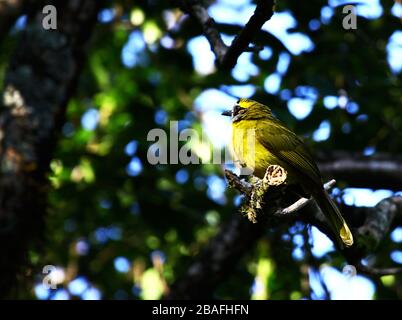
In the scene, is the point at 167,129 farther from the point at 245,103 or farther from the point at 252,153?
the point at 252,153

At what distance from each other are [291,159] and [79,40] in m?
2.42

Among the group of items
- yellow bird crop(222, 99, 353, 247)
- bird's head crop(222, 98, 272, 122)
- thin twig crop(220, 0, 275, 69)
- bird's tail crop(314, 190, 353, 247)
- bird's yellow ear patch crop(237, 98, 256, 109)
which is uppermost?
bird's yellow ear patch crop(237, 98, 256, 109)

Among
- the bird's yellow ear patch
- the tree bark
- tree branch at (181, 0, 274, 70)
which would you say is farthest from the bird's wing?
the tree bark

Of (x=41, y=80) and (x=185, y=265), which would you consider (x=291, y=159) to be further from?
(x=185, y=265)

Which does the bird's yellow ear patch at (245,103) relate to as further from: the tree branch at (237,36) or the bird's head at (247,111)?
the tree branch at (237,36)

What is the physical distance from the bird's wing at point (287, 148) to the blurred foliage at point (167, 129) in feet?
1.42

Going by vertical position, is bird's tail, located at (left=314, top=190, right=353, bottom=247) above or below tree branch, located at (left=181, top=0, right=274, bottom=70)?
below

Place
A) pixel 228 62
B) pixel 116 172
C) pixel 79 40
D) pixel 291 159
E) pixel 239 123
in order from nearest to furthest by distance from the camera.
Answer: pixel 228 62 < pixel 291 159 < pixel 239 123 < pixel 79 40 < pixel 116 172

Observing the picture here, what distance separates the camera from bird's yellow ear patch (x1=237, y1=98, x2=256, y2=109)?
18.8 ft

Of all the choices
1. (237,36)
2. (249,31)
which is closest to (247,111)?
(237,36)

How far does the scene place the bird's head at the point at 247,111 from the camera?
5604 mm

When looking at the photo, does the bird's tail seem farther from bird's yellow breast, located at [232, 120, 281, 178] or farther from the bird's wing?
bird's yellow breast, located at [232, 120, 281, 178]

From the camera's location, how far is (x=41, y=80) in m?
5.83
